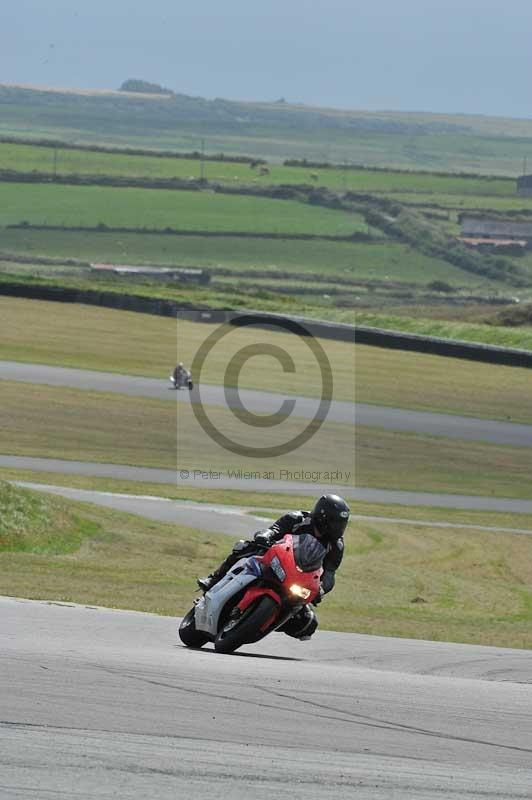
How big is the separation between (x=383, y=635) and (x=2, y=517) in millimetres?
7158

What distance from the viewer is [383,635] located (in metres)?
15.0

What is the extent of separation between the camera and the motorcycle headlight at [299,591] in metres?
10.4

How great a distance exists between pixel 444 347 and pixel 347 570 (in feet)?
96.3

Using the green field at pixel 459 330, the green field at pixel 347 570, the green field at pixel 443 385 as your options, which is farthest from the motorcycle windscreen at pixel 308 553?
the green field at pixel 459 330

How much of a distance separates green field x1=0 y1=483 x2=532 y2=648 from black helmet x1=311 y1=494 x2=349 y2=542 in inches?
186

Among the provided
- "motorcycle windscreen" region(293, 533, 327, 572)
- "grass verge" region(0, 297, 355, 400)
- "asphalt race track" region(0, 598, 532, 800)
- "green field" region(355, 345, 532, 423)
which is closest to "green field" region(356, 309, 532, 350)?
"green field" region(355, 345, 532, 423)

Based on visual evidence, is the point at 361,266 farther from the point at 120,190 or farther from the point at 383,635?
the point at 383,635

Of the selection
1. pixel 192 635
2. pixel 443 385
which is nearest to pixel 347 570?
pixel 192 635

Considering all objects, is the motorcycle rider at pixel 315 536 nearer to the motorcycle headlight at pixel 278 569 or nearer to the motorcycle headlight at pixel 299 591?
the motorcycle headlight at pixel 299 591

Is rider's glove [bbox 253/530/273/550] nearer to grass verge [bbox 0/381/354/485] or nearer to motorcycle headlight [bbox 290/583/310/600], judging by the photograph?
motorcycle headlight [bbox 290/583/310/600]

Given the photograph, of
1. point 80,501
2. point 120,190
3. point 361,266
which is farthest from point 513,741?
point 120,190

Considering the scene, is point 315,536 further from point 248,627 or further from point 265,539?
point 248,627

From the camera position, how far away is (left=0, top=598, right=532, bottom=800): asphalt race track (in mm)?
6348

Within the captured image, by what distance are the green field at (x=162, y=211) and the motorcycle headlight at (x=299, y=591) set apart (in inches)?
4771
